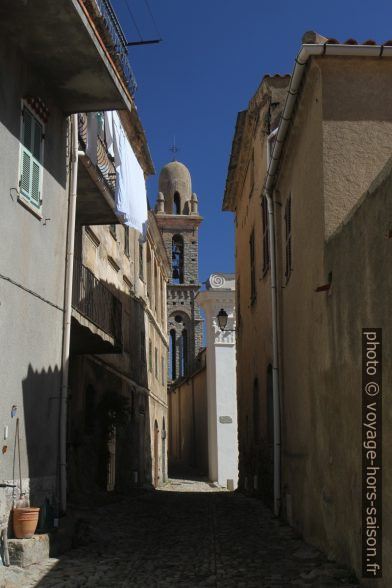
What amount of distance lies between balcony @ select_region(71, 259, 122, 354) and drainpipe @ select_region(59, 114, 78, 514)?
0.55 meters

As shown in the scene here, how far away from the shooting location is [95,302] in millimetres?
14250

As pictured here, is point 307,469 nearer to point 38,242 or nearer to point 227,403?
point 38,242

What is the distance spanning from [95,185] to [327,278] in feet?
18.0

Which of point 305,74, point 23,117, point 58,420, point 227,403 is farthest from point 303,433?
point 227,403

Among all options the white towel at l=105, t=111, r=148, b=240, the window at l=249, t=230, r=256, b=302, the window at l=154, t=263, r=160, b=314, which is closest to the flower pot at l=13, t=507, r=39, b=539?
the white towel at l=105, t=111, r=148, b=240

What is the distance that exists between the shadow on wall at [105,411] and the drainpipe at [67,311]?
1349 millimetres

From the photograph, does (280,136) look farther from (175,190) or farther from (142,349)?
(175,190)

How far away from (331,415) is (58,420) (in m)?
4.01

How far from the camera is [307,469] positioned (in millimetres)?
10352

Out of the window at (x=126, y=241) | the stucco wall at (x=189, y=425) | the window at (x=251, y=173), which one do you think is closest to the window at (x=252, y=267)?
the window at (x=251, y=173)

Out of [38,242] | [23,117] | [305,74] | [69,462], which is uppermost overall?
[305,74]

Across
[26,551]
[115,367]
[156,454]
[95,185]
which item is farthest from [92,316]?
[156,454]

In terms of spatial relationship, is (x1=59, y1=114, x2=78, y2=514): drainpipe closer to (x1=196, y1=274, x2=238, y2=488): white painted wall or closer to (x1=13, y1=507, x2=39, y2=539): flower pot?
(x1=13, y1=507, x2=39, y2=539): flower pot

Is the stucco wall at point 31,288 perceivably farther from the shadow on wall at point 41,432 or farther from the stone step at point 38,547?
the stone step at point 38,547
